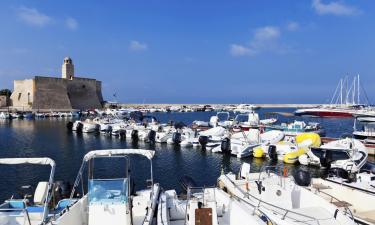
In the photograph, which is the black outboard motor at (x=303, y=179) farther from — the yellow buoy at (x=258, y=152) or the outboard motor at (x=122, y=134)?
the outboard motor at (x=122, y=134)

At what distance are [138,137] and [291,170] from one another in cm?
2104

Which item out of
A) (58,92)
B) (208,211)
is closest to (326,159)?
(208,211)

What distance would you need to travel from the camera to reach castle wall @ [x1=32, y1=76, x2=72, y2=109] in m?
92.5

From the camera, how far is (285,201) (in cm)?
1150

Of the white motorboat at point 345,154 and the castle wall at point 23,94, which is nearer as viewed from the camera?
the white motorboat at point 345,154

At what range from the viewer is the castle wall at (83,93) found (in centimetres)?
10281

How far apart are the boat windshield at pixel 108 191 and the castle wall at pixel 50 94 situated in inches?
3595

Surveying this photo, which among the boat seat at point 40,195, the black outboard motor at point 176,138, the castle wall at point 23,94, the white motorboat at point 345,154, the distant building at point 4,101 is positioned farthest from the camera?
the distant building at point 4,101

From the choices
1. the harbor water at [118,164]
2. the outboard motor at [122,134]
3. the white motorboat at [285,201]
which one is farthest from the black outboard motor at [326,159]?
the outboard motor at [122,134]

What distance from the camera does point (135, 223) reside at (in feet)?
31.9

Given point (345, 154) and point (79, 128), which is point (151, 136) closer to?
point (79, 128)

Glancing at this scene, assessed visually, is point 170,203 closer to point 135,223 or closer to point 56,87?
point 135,223

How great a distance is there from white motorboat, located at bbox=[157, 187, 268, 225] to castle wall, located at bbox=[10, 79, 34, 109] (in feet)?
299

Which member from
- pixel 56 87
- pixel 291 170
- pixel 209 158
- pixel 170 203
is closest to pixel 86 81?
pixel 56 87
